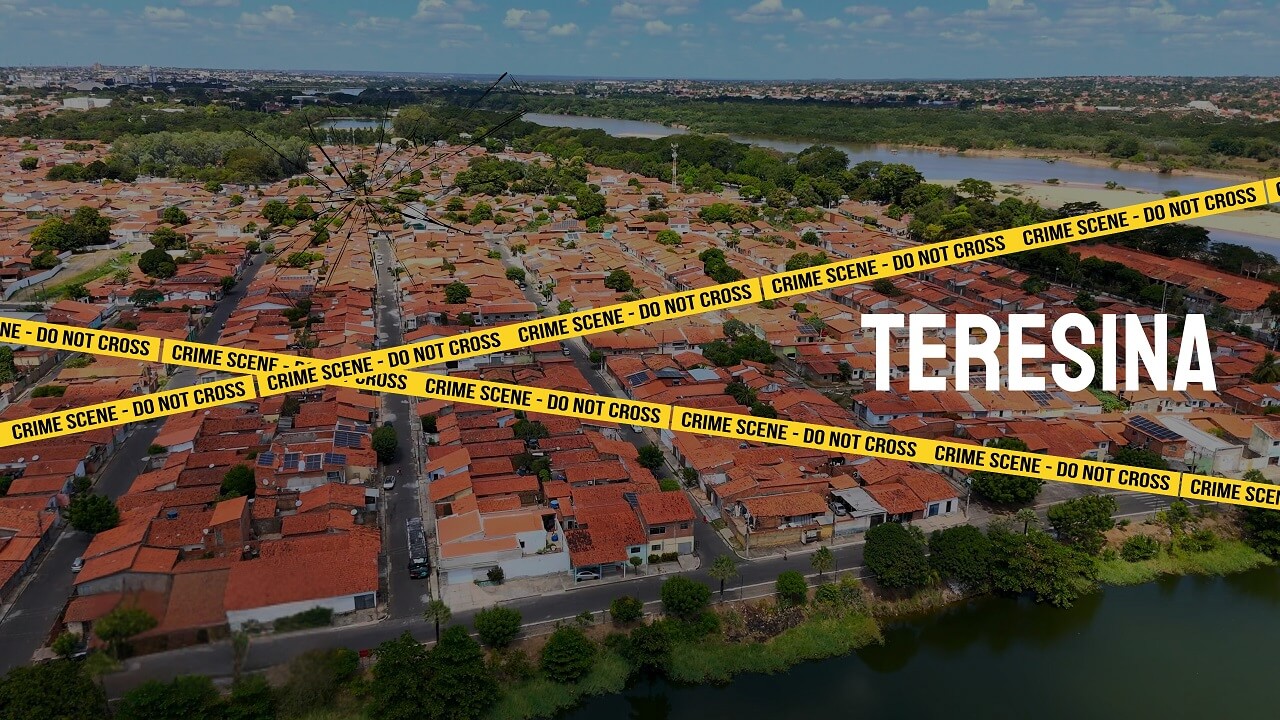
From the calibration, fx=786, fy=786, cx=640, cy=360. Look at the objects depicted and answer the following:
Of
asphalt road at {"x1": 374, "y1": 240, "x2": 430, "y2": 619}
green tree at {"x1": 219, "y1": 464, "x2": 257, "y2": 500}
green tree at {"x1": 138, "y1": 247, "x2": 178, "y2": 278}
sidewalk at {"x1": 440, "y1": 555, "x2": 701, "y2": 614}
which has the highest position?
green tree at {"x1": 138, "y1": 247, "x2": 178, "y2": 278}

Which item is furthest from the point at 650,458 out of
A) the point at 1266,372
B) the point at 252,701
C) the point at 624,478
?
the point at 1266,372

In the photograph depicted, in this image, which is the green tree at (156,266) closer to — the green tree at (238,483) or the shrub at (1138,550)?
the green tree at (238,483)

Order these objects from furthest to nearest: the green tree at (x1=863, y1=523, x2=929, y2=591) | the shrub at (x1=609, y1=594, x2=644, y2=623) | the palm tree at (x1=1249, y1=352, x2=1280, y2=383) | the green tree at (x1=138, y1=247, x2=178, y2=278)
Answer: the green tree at (x1=138, y1=247, x2=178, y2=278) < the palm tree at (x1=1249, y1=352, x2=1280, y2=383) < the green tree at (x1=863, y1=523, x2=929, y2=591) < the shrub at (x1=609, y1=594, x2=644, y2=623)

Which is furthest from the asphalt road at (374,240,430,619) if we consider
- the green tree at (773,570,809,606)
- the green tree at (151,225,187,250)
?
the green tree at (151,225,187,250)

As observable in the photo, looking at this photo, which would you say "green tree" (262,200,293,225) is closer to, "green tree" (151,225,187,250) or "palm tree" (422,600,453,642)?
"green tree" (151,225,187,250)

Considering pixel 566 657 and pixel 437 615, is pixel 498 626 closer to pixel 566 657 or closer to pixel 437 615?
pixel 437 615

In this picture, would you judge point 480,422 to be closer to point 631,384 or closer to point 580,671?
point 631,384

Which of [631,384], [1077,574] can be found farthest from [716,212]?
[1077,574]

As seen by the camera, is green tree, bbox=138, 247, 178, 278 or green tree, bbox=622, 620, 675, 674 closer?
green tree, bbox=622, 620, 675, 674
